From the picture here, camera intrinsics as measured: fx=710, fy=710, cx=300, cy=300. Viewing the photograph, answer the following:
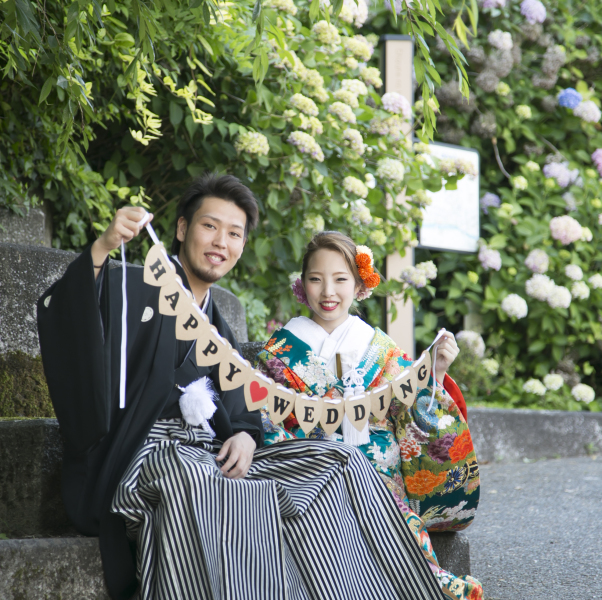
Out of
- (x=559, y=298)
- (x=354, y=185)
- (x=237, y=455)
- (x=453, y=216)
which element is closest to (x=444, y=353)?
(x=237, y=455)

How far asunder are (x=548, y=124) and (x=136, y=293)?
5.67 metres

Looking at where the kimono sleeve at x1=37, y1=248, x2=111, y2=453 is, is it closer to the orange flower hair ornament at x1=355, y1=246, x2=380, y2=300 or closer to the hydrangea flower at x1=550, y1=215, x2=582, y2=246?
the orange flower hair ornament at x1=355, y1=246, x2=380, y2=300

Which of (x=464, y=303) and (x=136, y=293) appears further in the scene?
(x=464, y=303)

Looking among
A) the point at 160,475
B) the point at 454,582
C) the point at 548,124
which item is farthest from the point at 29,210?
the point at 548,124

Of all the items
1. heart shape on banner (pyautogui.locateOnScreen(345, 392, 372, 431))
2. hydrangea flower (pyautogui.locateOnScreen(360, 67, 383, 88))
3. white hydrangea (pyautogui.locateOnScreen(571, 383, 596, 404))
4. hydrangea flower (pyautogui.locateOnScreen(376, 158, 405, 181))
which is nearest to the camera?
heart shape on banner (pyautogui.locateOnScreen(345, 392, 372, 431))

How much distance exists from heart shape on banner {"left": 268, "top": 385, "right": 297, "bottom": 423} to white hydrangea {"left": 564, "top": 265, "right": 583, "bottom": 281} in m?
4.40

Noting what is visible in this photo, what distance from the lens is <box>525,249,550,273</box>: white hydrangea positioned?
600 cm

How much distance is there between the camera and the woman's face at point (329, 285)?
104 inches

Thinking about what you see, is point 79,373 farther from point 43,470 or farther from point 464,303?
point 464,303

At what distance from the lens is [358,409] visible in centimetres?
235

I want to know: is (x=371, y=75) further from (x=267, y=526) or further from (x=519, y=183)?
(x=267, y=526)

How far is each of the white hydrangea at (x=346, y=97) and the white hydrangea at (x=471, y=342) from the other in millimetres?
2614

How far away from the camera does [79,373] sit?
1.98 metres

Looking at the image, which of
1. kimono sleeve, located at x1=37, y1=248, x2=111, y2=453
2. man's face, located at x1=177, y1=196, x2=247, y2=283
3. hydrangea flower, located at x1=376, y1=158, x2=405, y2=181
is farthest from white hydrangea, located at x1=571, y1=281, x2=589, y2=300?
kimono sleeve, located at x1=37, y1=248, x2=111, y2=453
